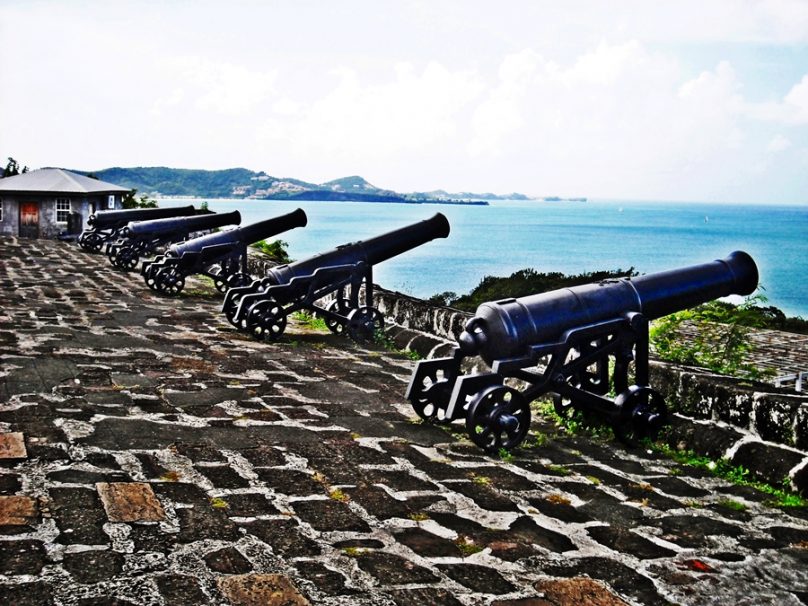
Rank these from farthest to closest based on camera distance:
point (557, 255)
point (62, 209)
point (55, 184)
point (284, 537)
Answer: point (557, 255) → point (55, 184) → point (62, 209) → point (284, 537)

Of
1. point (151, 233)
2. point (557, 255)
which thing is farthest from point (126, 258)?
point (557, 255)

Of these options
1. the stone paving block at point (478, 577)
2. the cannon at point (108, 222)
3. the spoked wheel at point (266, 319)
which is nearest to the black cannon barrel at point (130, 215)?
the cannon at point (108, 222)

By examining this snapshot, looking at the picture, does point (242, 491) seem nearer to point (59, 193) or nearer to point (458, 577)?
point (458, 577)

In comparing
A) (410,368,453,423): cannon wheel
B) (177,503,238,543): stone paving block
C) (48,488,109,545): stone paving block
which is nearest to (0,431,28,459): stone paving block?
(48,488,109,545): stone paving block

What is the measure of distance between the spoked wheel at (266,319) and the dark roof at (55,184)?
24.0 metres

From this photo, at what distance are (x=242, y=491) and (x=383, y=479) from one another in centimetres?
72

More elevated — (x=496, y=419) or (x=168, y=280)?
(x=496, y=419)

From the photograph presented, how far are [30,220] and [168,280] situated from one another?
20.1 meters

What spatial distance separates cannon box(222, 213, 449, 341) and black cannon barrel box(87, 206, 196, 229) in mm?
12809

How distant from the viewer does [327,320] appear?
9.74 meters

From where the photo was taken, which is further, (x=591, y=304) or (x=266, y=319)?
(x=266, y=319)

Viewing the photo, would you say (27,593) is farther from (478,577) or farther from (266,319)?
(266,319)

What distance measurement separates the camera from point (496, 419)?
17.1ft

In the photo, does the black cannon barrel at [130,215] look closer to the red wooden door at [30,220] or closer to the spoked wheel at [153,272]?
the spoked wheel at [153,272]
